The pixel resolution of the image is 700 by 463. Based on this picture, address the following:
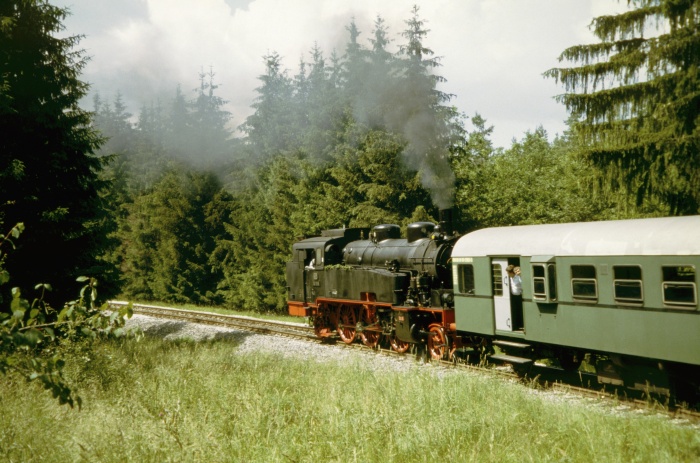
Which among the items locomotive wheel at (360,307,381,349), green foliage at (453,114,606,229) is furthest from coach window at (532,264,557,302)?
green foliage at (453,114,606,229)

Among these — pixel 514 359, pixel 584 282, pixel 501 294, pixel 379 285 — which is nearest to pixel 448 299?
pixel 501 294

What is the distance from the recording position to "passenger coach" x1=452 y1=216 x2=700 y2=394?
26.4 ft

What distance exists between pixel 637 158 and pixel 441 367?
7.10m

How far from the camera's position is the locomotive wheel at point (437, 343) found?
1322 centimetres

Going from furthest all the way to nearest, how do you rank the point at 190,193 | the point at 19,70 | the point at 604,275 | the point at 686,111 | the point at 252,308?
the point at 190,193, the point at 252,308, the point at 19,70, the point at 686,111, the point at 604,275

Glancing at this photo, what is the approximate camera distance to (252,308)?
30.3 m

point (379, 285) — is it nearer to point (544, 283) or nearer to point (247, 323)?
point (544, 283)

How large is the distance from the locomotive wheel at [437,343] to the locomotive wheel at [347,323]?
3318 mm

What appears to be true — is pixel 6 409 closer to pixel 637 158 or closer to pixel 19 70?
pixel 19 70

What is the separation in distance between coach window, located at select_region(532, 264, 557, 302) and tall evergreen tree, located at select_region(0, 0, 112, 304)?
1137cm

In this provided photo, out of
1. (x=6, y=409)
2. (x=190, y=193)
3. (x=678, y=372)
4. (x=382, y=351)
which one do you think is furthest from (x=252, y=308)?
(x=678, y=372)

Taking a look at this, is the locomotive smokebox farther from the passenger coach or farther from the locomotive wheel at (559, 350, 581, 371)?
the locomotive wheel at (559, 350, 581, 371)

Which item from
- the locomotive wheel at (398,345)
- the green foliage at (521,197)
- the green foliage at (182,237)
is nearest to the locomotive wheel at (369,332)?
the locomotive wheel at (398,345)

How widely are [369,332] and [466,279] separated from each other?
4.65 meters
